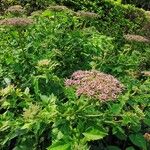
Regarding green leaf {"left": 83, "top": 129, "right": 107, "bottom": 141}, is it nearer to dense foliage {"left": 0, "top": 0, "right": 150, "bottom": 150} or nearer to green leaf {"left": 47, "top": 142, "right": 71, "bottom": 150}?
dense foliage {"left": 0, "top": 0, "right": 150, "bottom": 150}

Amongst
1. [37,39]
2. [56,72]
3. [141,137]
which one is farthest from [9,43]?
[141,137]

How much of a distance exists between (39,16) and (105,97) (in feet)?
10.5

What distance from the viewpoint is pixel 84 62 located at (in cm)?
545

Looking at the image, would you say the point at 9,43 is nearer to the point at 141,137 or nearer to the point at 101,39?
the point at 101,39

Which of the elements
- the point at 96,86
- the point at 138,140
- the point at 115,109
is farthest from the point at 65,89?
the point at 138,140

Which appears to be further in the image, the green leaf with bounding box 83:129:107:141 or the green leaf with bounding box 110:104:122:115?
the green leaf with bounding box 110:104:122:115

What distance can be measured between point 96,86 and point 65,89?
329 mm

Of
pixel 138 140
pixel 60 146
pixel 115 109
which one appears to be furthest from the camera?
pixel 138 140

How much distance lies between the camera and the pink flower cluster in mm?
3639

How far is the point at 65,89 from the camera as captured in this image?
12.9ft

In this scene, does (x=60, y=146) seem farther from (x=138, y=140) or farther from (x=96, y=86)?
(x=138, y=140)

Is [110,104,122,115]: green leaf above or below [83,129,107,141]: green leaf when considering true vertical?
above

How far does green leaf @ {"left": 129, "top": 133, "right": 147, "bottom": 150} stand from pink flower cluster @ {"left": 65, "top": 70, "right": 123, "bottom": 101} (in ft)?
2.45

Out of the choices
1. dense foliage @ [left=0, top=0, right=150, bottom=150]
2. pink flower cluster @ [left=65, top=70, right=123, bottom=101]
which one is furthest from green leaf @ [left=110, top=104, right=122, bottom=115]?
pink flower cluster @ [left=65, top=70, right=123, bottom=101]
